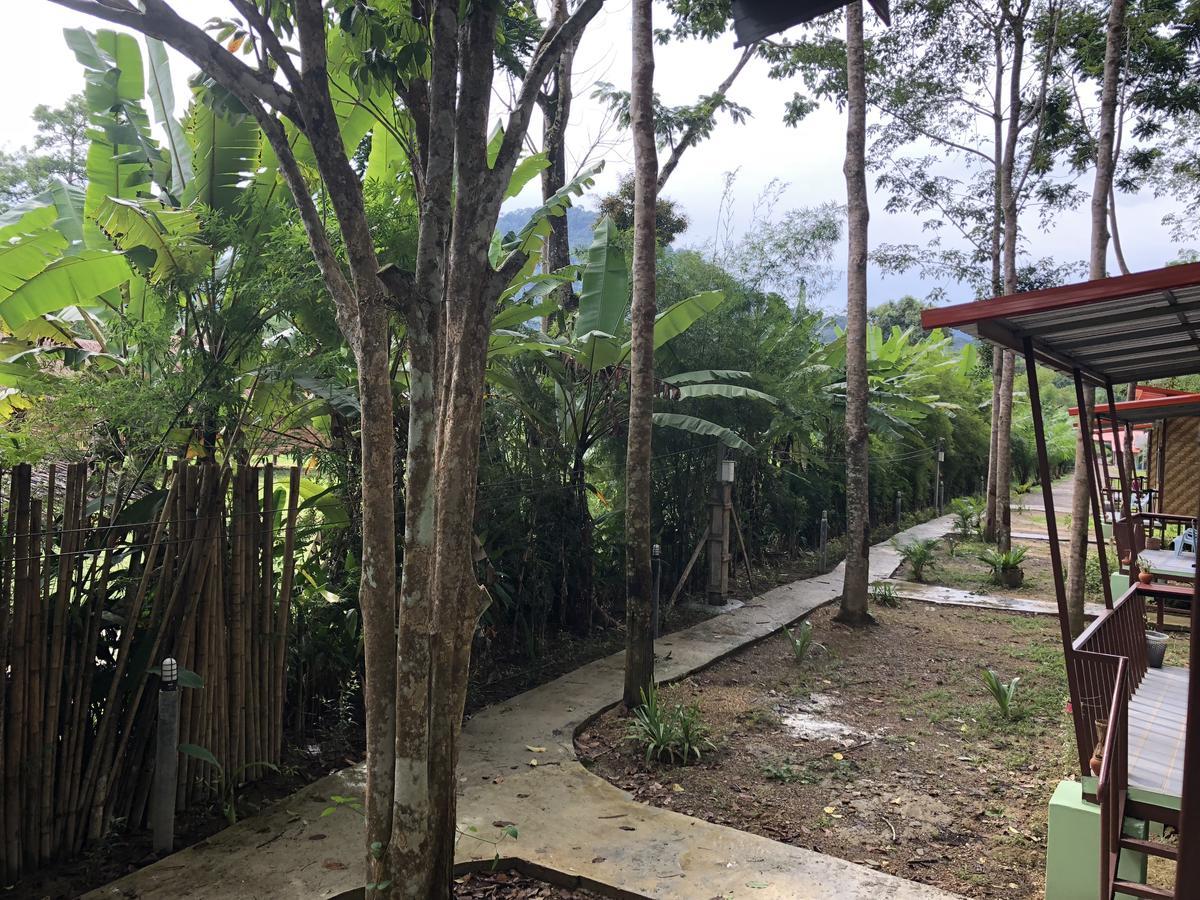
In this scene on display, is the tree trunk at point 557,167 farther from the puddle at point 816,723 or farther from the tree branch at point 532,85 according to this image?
the tree branch at point 532,85

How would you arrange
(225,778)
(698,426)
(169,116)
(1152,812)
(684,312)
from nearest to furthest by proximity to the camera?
(1152,812)
(225,778)
(169,116)
(684,312)
(698,426)

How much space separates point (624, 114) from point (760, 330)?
3947mm

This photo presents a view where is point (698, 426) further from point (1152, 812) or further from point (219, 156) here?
point (1152, 812)

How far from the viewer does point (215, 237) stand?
14.6ft

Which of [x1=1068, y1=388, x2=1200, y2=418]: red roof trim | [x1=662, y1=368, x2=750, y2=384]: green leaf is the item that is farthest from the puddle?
[x1=1068, y1=388, x2=1200, y2=418]: red roof trim

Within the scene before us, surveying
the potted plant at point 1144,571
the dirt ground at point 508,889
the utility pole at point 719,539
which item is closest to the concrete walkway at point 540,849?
the dirt ground at point 508,889

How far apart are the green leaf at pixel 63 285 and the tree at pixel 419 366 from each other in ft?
6.11

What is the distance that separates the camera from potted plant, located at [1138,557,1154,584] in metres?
6.51

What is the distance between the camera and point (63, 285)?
425 centimetres

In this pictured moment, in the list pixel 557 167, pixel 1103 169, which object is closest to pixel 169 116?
pixel 557 167

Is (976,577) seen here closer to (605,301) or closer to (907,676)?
(907,676)

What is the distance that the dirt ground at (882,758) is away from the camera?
13.3ft

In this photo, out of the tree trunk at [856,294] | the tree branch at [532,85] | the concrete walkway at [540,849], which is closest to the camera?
the tree branch at [532,85]

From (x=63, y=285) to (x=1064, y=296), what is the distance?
470cm
